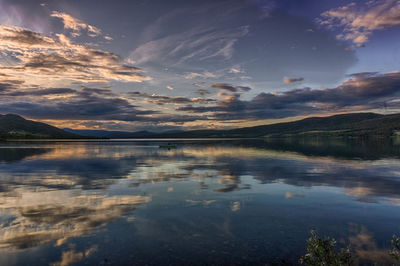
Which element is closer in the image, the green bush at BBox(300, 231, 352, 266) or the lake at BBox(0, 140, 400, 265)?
the green bush at BBox(300, 231, 352, 266)

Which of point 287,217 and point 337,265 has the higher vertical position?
point 337,265

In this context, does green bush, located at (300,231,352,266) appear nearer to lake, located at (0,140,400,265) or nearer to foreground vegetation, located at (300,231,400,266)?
foreground vegetation, located at (300,231,400,266)

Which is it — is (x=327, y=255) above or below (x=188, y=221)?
above

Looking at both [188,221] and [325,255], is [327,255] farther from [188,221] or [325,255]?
[188,221]

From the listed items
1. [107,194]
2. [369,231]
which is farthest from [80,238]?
[369,231]

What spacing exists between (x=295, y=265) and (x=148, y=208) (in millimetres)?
10958

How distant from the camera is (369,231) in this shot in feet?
44.2

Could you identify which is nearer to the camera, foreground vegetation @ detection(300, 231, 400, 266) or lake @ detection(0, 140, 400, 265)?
foreground vegetation @ detection(300, 231, 400, 266)

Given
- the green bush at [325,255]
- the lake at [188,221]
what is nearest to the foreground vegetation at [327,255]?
the green bush at [325,255]

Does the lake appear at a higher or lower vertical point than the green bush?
lower

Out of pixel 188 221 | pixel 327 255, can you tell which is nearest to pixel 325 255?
pixel 327 255

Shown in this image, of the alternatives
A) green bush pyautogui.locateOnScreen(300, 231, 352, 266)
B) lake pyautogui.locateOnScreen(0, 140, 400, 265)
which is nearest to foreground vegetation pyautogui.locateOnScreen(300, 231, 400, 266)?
green bush pyautogui.locateOnScreen(300, 231, 352, 266)

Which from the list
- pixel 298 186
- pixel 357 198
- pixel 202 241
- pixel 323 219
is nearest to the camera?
pixel 202 241

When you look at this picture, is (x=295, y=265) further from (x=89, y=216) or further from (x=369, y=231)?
(x=89, y=216)
